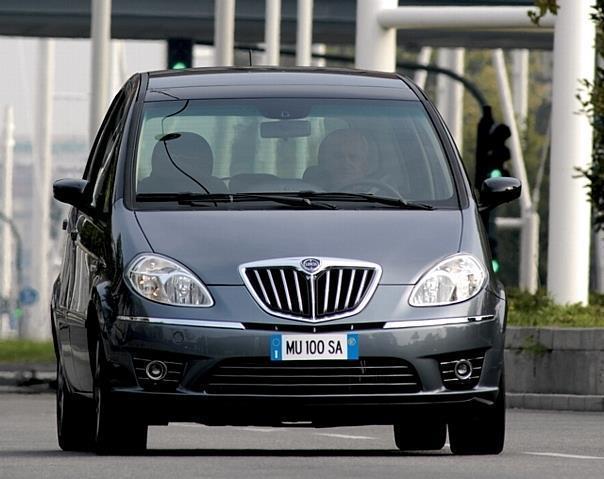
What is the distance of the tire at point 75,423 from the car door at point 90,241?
0.28 metres

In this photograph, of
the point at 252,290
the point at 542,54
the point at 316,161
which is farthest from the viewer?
the point at 542,54

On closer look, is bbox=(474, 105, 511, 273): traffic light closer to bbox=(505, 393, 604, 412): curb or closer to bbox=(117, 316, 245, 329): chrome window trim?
bbox=(505, 393, 604, 412): curb

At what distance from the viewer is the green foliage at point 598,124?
73.0 ft

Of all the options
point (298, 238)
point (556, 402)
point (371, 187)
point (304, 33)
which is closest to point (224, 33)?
point (304, 33)

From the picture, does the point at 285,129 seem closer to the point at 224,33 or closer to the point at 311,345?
the point at 311,345

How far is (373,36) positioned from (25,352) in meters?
5.83

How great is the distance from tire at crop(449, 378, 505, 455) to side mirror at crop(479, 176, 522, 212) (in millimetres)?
974

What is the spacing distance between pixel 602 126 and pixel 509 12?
5044mm

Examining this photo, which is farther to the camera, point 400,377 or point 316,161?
point 316,161

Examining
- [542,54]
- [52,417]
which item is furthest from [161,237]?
[542,54]

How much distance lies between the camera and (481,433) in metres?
11.8

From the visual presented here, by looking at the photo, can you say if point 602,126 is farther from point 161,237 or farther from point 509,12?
point 161,237

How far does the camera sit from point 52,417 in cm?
1848

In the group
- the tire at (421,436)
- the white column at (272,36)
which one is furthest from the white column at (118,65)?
the tire at (421,436)
